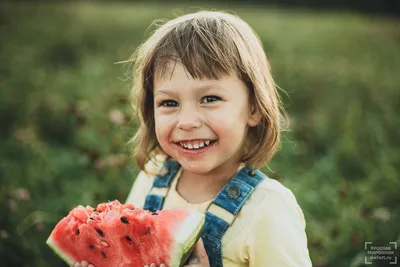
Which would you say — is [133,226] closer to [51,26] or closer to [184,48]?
[184,48]

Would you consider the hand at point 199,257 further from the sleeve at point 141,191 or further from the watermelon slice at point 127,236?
the sleeve at point 141,191

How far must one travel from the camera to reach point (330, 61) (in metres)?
7.84

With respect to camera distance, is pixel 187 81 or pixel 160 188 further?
pixel 160 188

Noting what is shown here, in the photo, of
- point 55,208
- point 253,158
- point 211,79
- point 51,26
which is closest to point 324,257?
point 253,158

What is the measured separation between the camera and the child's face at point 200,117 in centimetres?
214

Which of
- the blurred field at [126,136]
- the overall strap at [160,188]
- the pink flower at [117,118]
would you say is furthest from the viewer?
the pink flower at [117,118]

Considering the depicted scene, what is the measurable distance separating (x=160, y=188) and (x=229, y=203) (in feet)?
1.49

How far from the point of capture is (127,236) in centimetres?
218

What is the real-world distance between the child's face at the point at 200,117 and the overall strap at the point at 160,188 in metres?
0.26

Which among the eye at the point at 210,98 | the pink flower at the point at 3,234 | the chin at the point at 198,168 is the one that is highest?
the eye at the point at 210,98

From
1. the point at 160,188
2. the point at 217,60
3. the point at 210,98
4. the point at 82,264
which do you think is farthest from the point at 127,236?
the point at 217,60

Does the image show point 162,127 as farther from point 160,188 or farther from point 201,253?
point 201,253

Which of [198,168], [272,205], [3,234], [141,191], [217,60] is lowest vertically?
[3,234]

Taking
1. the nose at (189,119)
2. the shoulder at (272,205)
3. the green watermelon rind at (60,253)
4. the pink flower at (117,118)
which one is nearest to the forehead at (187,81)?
the nose at (189,119)
